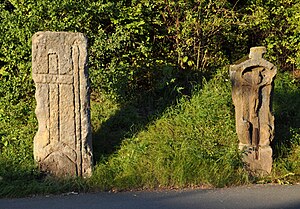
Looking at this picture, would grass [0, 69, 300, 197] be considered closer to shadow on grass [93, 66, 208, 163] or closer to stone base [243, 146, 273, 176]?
shadow on grass [93, 66, 208, 163]

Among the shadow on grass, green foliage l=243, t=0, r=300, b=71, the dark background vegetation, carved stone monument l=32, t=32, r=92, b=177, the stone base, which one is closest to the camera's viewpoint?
carved stone monument l=32, t=32, r=92, b=177

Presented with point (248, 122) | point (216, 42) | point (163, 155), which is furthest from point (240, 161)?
point (216, 42)

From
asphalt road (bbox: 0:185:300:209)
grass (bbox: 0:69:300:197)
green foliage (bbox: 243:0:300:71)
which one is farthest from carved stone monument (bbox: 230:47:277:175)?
green foliage (bbox: 243:0:300:71)

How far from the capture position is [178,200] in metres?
6.68

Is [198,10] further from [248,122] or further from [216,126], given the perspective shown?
[248,122]

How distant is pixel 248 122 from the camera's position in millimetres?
7832

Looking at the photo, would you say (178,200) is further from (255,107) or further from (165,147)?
(255,107)

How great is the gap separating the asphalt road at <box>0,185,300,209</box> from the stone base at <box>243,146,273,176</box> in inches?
21.0

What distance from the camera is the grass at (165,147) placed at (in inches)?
288

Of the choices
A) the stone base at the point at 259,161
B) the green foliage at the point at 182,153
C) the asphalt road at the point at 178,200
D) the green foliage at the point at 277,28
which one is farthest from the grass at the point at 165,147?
the green foliage at the point at 277,28

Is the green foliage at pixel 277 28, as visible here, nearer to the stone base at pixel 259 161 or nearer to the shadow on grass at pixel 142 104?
the shadow on grass at pixel 142 104

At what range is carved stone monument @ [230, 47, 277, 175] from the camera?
7.74 metres

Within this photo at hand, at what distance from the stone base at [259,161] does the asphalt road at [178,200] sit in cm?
53

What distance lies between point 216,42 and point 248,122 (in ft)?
12.5
